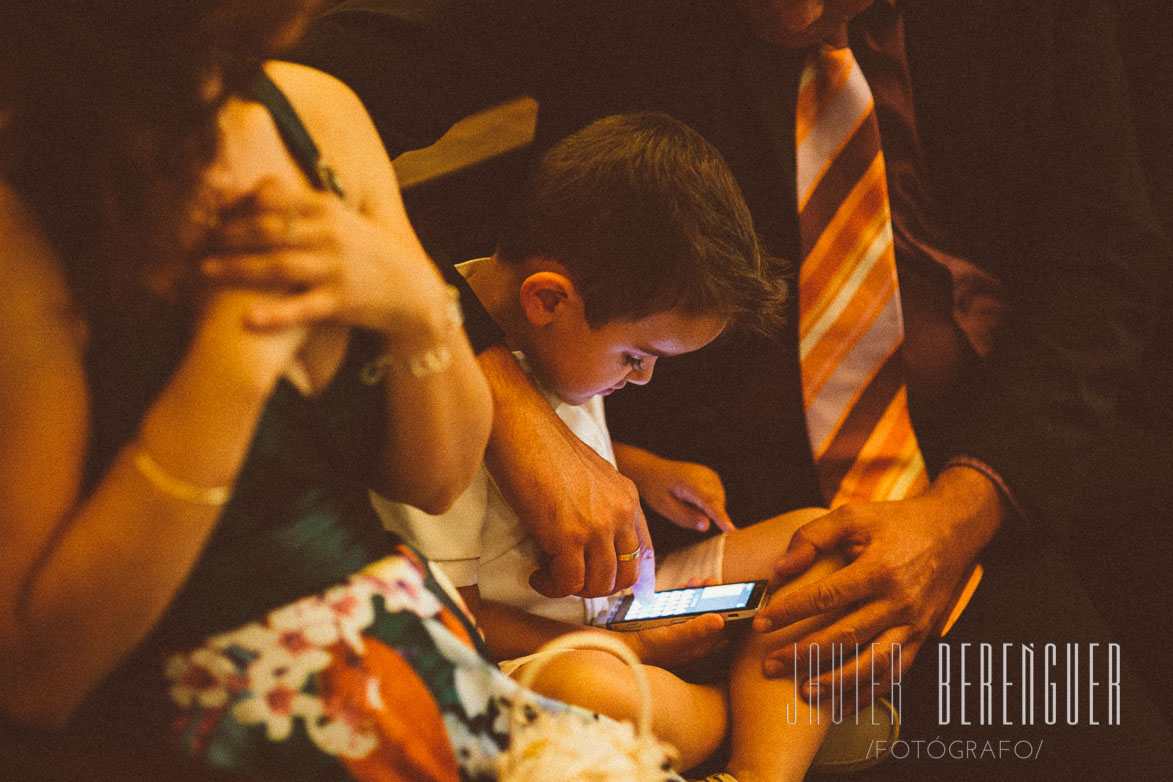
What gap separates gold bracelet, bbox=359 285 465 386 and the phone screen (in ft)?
1.56

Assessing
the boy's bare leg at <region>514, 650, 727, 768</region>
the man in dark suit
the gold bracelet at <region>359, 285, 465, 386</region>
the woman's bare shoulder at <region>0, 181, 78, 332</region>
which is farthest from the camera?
the man in dark suit

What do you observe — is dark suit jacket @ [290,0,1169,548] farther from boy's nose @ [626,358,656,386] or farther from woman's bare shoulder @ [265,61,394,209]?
woman's bare shoulder @ [265,61,394,209]

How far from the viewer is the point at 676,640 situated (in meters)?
0.88

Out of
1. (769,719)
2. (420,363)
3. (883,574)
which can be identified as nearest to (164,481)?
(420,363)

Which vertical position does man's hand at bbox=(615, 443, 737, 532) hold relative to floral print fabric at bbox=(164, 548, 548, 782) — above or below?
below

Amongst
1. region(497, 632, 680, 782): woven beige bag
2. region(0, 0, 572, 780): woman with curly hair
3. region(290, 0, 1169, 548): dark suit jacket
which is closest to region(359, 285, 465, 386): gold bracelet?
region(0, 0, 572, 780): woman with curly hair

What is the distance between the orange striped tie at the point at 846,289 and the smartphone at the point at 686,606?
0.24m

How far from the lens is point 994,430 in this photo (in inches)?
45.1

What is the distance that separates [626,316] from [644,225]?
9 centimetres

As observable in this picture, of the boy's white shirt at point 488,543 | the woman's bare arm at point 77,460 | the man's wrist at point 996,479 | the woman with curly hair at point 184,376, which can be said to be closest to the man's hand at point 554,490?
the boy's white shirt at point 488,543

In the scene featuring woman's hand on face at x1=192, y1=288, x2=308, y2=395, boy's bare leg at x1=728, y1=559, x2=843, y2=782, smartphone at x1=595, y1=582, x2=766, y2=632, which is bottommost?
boy's bare leg at x1=728, y1=559, x2=843, y2=782

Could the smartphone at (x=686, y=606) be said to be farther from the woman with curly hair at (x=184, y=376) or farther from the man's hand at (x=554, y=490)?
the woman with curly hair at (x=184, y=376)

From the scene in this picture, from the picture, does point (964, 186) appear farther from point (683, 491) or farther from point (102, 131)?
point (102, 131)

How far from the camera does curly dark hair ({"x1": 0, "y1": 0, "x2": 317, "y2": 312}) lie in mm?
434
